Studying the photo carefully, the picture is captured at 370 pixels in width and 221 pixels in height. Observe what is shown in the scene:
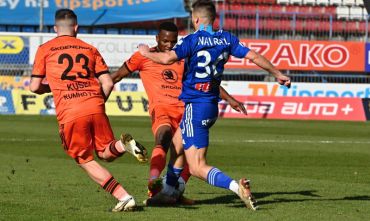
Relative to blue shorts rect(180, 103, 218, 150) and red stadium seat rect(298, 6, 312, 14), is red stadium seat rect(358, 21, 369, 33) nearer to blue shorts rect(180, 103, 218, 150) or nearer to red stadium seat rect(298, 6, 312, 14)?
red stadium seat rect(298, 6, 312, 14)

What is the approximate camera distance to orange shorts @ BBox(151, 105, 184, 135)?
10.2 m

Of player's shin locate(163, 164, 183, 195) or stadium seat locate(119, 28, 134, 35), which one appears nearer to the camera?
player's shin locate(163, 164, 183, 195)

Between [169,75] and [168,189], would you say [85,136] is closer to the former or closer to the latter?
[168,189]

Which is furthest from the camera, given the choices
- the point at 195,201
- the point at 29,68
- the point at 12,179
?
the point at 29,68

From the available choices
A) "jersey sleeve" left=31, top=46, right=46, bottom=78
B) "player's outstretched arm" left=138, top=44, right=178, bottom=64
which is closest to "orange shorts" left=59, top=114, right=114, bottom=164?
"jersey sleeve" left=31, top=46, right=46, bottom=78

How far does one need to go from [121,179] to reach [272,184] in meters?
2.21

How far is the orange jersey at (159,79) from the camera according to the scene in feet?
34.4

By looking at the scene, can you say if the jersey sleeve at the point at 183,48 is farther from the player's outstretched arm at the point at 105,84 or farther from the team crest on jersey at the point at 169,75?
the team crest on jersey at the point at 169,75

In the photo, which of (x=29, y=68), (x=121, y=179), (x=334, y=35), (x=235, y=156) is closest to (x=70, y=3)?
(x=29, y=68)

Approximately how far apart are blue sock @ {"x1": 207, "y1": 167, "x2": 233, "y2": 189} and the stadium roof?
102 ft

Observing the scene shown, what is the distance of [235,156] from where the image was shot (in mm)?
16719

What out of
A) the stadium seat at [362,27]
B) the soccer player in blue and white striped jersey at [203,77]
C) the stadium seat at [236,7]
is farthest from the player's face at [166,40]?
the stadium seat at [362,27]

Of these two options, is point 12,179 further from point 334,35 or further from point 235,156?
point 334,35

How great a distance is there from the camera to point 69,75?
8.66 m
